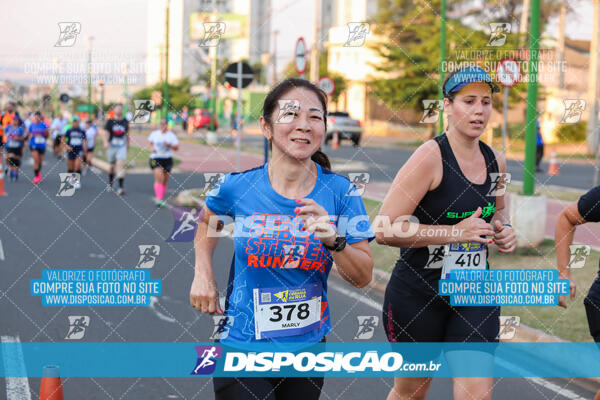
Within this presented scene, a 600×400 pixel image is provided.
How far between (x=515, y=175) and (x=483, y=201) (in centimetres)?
2011

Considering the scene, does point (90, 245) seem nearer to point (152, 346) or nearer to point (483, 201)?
point (152, 346)

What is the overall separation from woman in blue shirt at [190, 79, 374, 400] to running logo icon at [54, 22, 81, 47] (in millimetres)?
3528

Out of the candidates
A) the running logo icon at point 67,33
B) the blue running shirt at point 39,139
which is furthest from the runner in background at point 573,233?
the blue running shirt at point 39,139

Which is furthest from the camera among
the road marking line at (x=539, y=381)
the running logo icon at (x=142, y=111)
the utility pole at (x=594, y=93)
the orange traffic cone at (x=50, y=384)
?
the utility pole at (x=594, y=93)

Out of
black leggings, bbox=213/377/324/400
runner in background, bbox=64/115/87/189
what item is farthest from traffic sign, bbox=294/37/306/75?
black leggings, bbox=213/377/324/400

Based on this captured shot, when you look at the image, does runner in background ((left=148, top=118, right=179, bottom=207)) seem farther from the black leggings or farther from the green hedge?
the green hedge

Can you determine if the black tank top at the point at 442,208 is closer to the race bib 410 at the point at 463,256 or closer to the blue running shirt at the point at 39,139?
the race bib 410 at the point at 463,256

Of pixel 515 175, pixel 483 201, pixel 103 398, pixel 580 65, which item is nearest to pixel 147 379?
pixel 103 398

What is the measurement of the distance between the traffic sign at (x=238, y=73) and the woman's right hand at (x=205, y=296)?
34.2 feet

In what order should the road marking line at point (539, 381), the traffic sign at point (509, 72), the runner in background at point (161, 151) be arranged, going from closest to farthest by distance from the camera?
the road marking line at point (539, 381) → the traffic sign at point (509, 72) → the runner in background at point (161, 151)

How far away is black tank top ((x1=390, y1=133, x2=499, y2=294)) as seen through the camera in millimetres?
3955

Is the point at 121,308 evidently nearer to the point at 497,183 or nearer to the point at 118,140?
the point at 497,183

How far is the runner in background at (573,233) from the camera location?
4148 mm

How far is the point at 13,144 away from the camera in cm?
2070
